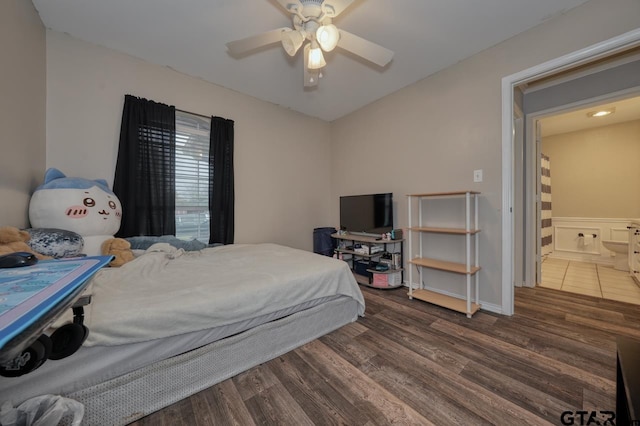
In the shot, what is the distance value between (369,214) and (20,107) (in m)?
3.18

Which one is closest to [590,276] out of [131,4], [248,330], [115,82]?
[248,330]

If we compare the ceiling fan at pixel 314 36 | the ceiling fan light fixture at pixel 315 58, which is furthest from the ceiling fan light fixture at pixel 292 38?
the ceiling fan light fixture at pixel 315 58

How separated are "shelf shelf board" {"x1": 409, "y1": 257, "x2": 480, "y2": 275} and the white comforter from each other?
34.5 inches

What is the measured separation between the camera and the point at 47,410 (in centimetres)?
84

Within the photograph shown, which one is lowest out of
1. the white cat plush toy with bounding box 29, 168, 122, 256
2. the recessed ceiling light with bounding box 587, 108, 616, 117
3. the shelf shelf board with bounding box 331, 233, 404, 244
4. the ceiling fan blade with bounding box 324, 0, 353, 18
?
the shelf shelf board with bounding box 331, 233, 404, 244

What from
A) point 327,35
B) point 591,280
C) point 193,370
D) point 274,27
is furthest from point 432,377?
point 591,280

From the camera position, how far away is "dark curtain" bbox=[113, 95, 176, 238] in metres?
2.23

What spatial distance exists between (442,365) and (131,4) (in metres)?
3.38

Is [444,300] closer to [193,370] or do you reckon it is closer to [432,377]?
→ [432,377]

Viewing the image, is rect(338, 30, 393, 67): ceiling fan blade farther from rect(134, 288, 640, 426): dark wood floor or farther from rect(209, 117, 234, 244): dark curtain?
rect(134, 288, 640, 426): dark wood floor

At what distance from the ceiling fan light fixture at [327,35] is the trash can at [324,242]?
2.46m

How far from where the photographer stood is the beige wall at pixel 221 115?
2.04m

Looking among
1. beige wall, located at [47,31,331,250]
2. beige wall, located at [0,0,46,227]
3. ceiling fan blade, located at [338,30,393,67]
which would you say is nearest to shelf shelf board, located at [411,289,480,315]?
beige wall, located at [47,31,331,250]

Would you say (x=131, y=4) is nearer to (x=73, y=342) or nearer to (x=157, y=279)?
(x=157, y=279)
